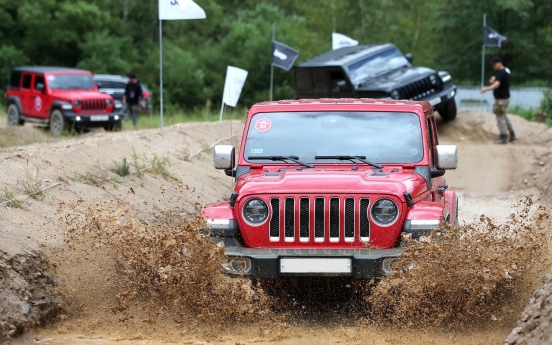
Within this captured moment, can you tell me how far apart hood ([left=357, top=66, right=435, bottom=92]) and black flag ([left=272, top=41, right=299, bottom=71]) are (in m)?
3.54

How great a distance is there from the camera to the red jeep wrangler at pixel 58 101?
951 inches

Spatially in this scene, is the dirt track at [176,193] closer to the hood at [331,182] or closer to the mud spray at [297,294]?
the mud spray at [297,294]

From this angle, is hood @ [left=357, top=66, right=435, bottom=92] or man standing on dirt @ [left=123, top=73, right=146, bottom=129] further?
man standing on dirt @ [left=123, top=73, right=146, bottom=129]

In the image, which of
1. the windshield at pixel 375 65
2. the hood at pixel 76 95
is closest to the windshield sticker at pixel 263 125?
the windshield at pixel 375 65

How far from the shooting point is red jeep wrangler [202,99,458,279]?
23.5ft

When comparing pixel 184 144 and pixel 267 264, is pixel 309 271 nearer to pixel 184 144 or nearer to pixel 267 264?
pixel 267 264

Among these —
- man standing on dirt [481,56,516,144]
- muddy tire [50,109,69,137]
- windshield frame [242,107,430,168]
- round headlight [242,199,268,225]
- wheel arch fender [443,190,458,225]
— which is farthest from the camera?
muddy tire [50,109,69,137]

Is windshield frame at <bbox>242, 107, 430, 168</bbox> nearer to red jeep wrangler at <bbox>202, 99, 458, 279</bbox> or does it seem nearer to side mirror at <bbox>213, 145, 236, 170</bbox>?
red jeep wrangler at <bbox>202, 99, 458, 279</bbox>

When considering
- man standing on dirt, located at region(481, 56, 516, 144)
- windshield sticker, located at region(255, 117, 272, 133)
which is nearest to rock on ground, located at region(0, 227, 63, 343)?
windshield sticker, located at region(255, 117, 272, 133)

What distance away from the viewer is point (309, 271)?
705 cm

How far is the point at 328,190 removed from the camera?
7301mm

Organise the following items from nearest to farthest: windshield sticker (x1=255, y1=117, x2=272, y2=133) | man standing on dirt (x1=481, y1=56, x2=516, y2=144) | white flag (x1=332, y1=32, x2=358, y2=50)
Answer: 1. windshield sticker (x1=255, y1=117, x2=272, y2=133)
2. man standing on dirt (x1=481, y1=56, x2=516, y2=144)
3. white flag (x1=332, y1=32, x2=358, y2=50)

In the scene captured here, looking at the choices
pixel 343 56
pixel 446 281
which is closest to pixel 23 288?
pixel 446 281

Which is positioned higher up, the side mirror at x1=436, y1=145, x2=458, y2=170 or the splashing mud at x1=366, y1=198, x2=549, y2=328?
the side mirror at x1=436, y1=145, x2=458, y2=170
